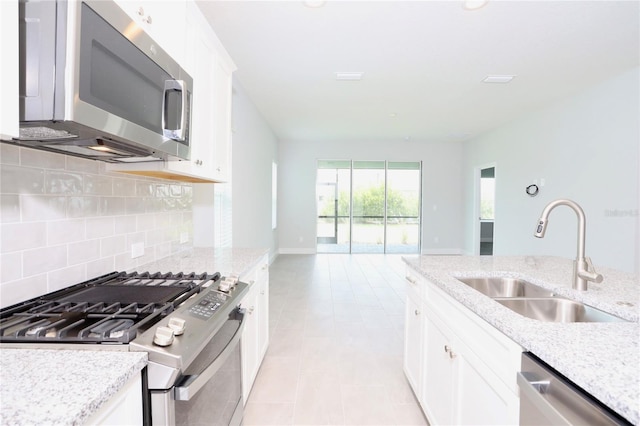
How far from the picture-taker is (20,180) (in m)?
1.11

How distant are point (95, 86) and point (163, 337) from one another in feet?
2.42

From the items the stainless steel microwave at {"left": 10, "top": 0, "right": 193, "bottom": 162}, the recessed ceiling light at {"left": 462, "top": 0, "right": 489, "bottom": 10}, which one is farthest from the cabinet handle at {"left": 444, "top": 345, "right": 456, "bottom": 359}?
the recessed ceiling light at {"left": 462, "top": 0, "right": 489, "bottom": 10}

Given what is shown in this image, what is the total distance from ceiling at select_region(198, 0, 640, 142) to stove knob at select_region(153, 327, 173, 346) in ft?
7.75

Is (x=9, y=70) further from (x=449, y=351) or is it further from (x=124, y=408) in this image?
(x=449, y=351)

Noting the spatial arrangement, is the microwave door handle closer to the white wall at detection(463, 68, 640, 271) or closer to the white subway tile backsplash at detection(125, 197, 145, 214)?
the white subway tile backsplash at detection(125, 197, 145, 214)

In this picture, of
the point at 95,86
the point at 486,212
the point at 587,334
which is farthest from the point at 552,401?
the point at 486,212

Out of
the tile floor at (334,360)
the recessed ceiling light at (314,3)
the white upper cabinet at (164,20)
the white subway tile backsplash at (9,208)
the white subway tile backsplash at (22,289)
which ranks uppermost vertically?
the recessed ceiling light at (314,3)

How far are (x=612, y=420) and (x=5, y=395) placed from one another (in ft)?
4.19

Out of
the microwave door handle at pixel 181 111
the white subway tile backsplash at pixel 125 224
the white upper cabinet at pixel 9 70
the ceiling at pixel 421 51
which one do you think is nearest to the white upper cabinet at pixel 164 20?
the microwave door handle at pixel 181 111

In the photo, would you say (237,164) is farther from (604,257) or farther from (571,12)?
(604,257)

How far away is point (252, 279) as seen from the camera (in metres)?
2.00

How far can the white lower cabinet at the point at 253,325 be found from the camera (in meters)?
1.81

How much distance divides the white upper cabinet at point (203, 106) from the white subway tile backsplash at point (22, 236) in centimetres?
42

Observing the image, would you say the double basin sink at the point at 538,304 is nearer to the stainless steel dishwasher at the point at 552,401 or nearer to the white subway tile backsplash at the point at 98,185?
the stainless steel dishwasher at the point at 552,401
